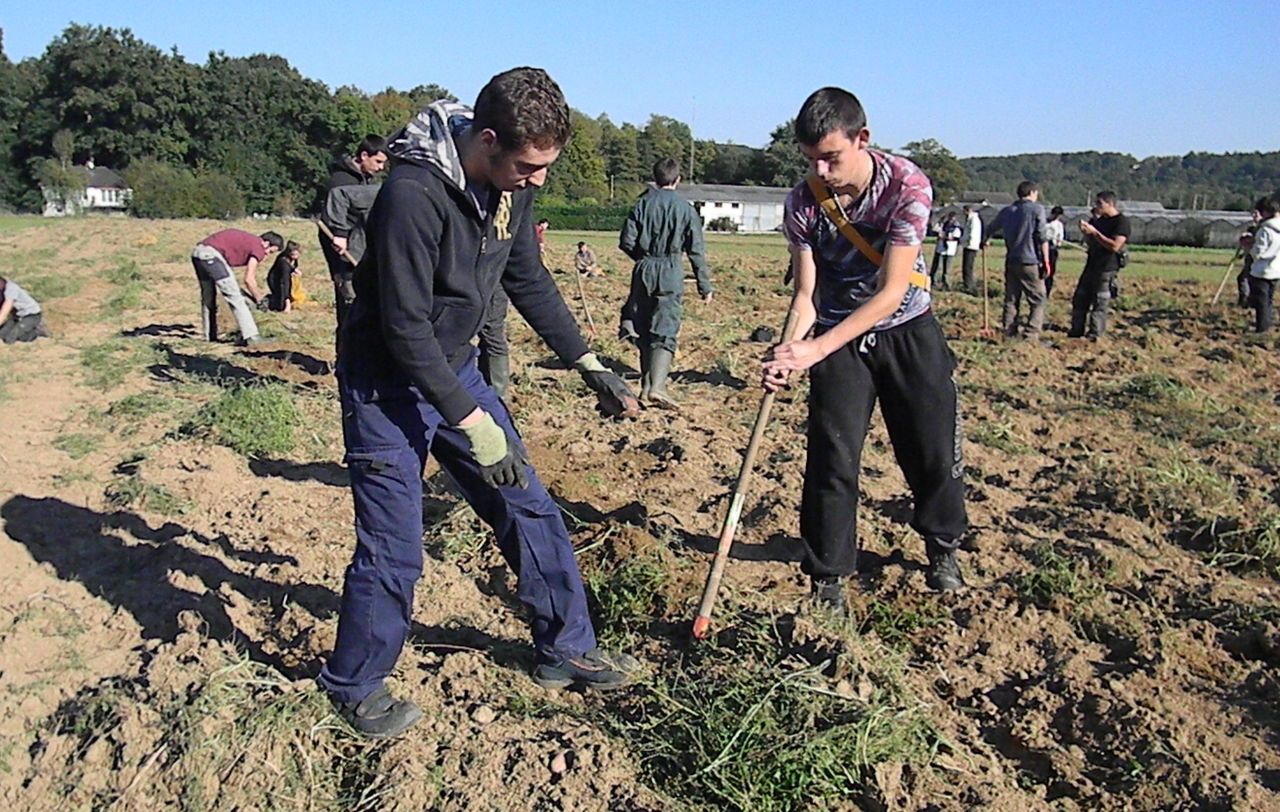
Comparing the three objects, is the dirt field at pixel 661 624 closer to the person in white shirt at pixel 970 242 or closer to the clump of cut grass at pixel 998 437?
the clump of cut grass at pixel 998 437

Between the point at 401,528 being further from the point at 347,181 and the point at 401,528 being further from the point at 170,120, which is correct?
the point at 170,120

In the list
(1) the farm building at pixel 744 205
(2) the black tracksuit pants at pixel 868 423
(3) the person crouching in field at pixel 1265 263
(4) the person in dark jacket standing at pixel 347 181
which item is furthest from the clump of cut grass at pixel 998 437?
(1) the farm building at pixel 744 205

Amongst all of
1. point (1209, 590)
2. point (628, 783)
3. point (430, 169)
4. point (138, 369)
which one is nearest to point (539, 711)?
point (628, 783)

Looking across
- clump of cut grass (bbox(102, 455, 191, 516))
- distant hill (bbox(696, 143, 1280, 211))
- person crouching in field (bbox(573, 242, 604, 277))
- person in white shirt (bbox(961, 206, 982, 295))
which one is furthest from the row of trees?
clump of cut grass (bbox(102, 455, 191, 516))

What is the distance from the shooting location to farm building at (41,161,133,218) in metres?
67.0

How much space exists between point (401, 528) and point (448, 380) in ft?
1.76

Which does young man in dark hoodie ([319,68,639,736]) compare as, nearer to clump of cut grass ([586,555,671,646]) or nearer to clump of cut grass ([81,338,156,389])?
clump of cut grass ([586,555,671,646])

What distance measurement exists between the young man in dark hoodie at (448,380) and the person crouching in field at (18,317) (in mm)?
8924

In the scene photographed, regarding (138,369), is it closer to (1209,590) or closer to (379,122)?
(1209,590)

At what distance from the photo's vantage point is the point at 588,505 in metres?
5.61

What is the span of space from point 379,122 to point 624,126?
45.0 metres

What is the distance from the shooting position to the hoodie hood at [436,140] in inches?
115

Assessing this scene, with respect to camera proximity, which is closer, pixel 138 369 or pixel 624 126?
pixel 138 369

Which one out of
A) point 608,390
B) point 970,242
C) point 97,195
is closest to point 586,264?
point 970,242
